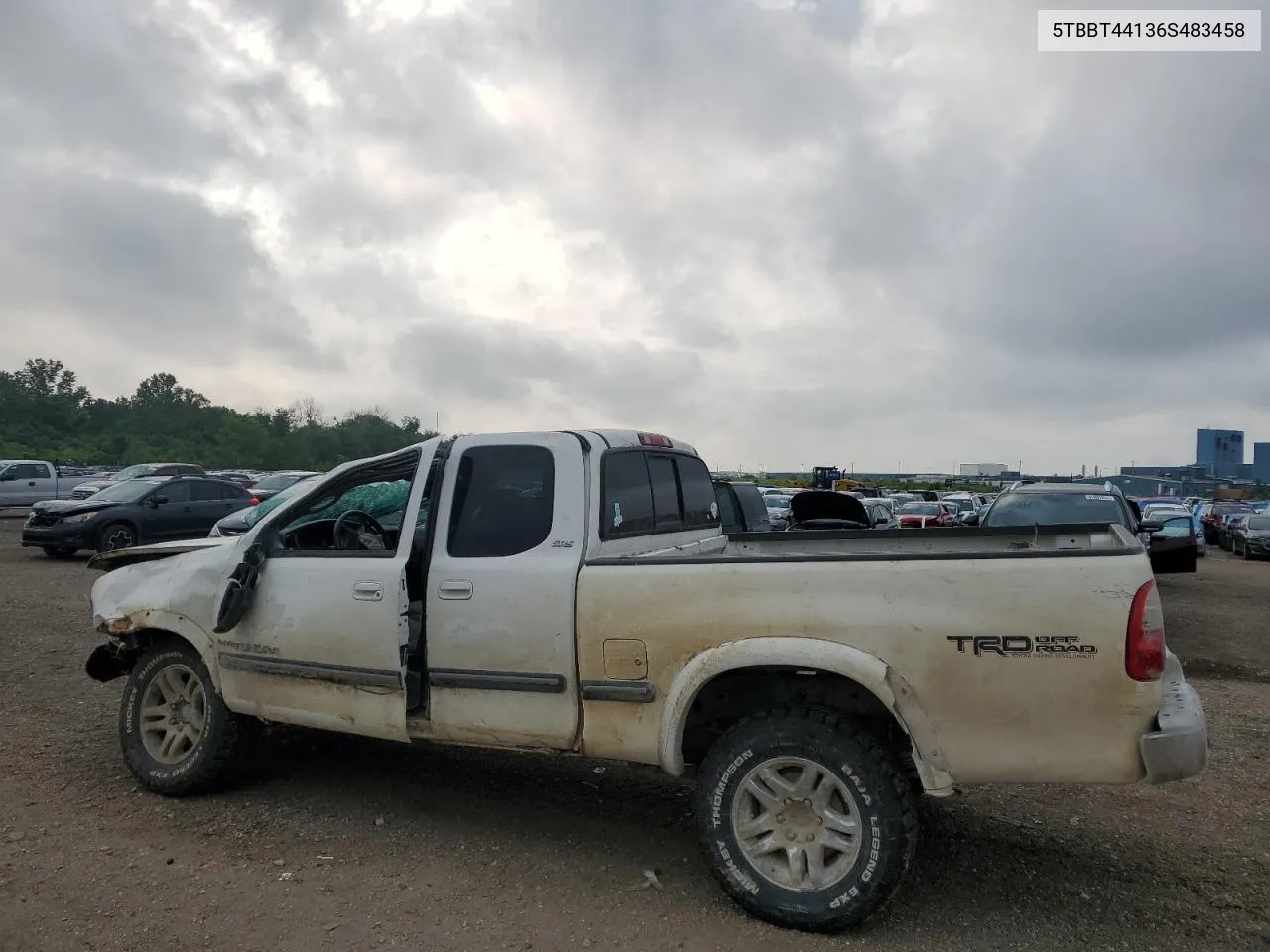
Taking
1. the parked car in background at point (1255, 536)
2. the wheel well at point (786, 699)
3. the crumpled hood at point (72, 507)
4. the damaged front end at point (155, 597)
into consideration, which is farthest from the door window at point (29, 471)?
the parked car in background at point (1255, 536)

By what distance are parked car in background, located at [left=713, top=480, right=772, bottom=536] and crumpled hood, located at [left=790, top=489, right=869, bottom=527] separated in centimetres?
100

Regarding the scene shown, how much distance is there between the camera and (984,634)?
326cm

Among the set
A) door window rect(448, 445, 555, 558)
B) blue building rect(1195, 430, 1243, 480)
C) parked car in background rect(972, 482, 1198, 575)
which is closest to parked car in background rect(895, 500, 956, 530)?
parked car in background rect(972, 482, 1198, 575)

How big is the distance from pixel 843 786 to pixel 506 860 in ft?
5.31

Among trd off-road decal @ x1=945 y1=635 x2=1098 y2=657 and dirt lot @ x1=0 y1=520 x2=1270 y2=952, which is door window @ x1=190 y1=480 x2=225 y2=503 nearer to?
dirt lot @ x1=0 y1=520 x2=1270 y2=952

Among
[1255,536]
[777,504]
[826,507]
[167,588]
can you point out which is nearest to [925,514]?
[777,504]

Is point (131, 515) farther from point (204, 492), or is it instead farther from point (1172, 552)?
point (1172, 552)

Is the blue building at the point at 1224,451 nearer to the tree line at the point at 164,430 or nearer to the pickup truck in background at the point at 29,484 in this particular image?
the tree line at the point at 164,430

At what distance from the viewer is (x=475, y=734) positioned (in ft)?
13.2

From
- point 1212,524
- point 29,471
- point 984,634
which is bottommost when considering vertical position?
point 1212,524

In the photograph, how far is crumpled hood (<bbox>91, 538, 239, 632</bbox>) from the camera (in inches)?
186

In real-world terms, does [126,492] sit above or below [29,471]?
below

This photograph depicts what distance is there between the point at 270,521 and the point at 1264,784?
557 cm

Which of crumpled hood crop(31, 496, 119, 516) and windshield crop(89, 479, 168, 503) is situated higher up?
windshield crop(89, 479, 168, 503)
